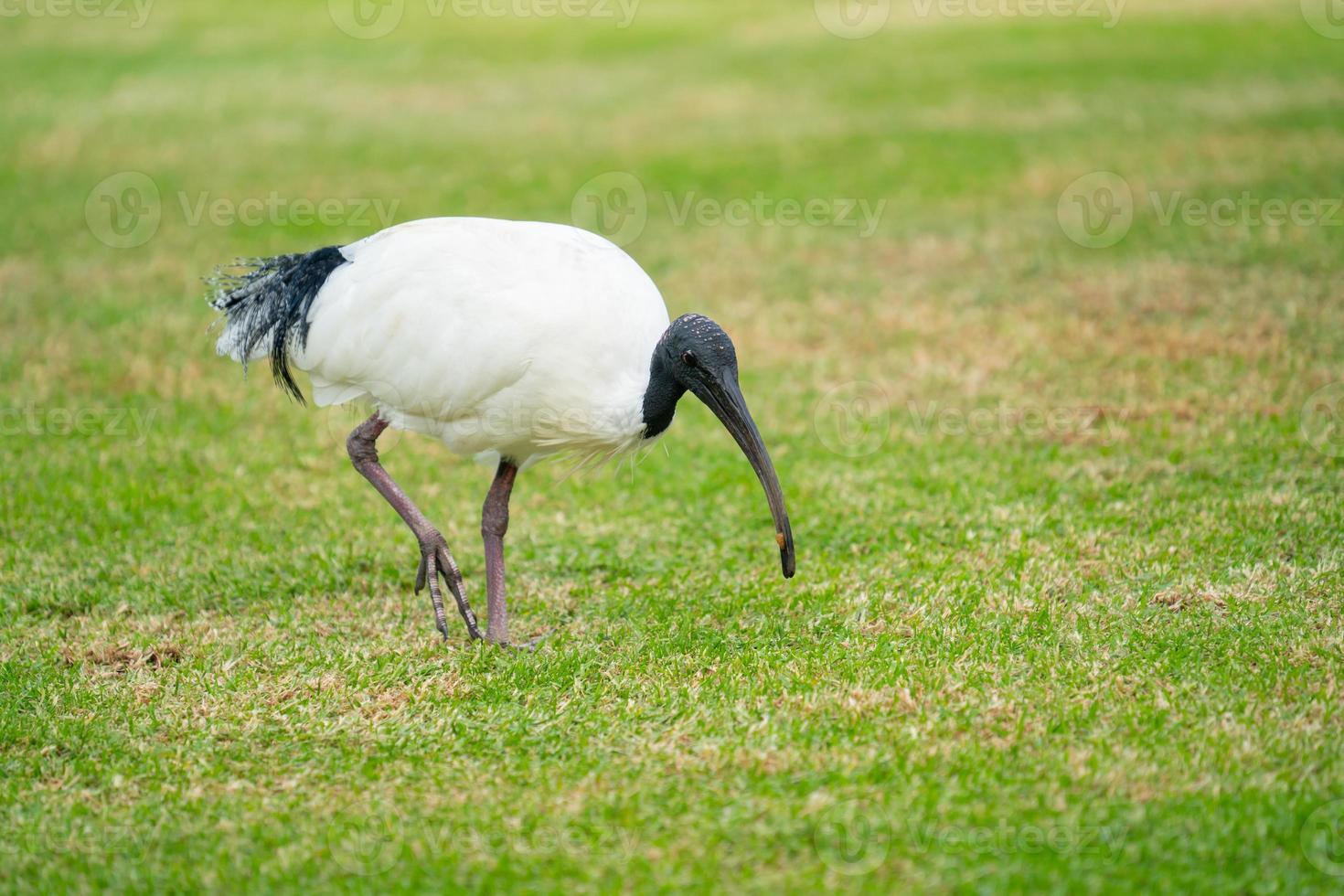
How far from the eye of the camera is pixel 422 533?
499cm

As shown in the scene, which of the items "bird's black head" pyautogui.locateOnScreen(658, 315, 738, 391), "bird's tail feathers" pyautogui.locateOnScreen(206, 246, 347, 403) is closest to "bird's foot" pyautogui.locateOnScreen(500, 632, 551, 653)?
"bird's black head" pyautogui.locateOnScreen(658, 315, 738, 391)

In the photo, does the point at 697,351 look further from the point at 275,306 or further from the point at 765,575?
the point at 275,306

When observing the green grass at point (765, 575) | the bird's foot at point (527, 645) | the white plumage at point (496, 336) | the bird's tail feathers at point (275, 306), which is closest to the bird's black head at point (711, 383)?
the white plumage at point (496, 336)

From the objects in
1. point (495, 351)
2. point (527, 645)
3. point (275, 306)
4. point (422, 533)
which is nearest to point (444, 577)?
point (422, 533)

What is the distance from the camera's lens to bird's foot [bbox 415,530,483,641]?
4.92 m

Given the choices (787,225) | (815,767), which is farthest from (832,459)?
(787,225)

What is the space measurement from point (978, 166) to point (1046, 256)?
2.97m

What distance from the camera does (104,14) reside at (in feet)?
72.1

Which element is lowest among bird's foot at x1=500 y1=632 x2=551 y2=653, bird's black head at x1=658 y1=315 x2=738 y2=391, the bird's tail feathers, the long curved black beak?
bird's foot at x1=500 y1=632 x2=551 y2=653

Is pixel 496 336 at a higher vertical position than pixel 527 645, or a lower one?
higher

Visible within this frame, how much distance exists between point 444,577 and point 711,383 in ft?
4.23

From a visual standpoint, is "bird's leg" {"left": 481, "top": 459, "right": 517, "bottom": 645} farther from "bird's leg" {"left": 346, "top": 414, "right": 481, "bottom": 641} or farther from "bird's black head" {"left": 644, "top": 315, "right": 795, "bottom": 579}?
"bird's black head" {"left": 644, "top": 315, "right": 795, "bottom": 579}

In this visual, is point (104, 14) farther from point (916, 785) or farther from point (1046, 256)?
point (916, 785)

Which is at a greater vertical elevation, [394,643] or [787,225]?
[787,225]
